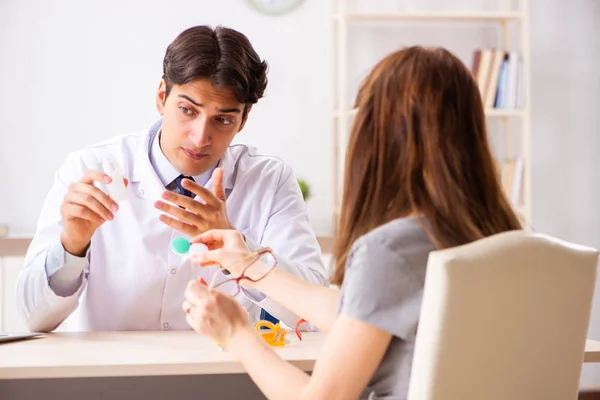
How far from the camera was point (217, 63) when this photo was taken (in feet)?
6.45

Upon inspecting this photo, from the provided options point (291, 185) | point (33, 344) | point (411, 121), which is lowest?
point (33, 344)

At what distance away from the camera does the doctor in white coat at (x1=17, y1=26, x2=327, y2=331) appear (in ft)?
6.14

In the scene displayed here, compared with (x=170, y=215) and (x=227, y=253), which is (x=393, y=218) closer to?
(x=227, y=253)

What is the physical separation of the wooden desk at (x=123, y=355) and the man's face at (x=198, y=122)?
0.49 m

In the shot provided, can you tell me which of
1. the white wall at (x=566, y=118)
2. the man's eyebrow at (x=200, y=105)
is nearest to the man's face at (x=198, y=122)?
the man's eyebrow at (x=200, y=105)

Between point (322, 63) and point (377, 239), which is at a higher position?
point (322, 63)

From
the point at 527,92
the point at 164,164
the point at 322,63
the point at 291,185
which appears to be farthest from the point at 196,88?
the point at 527,92

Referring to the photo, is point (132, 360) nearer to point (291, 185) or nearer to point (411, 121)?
point (411, 121)

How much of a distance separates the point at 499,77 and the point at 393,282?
294cm

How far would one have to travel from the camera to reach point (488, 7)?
4.12 meters

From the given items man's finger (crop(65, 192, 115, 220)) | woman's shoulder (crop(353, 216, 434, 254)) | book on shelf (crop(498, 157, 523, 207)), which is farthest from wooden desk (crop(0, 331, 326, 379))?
book on shelf (crop(498, 157, 523, 207))

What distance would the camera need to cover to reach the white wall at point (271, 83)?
3.76 m

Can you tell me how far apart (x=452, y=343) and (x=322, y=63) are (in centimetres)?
300

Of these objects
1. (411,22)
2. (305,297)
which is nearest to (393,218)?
(305,297)
